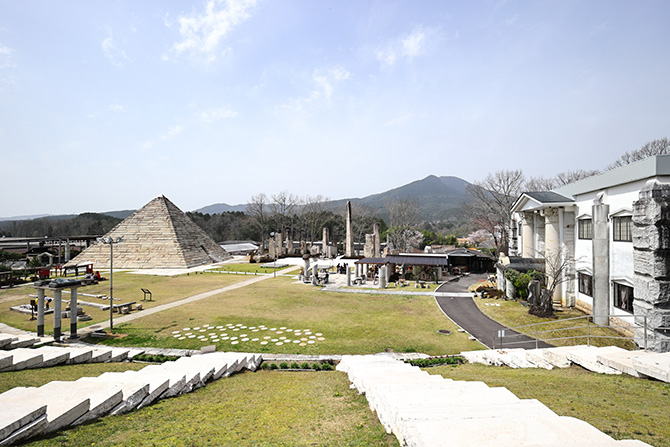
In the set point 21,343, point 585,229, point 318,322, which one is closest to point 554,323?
point 585,229

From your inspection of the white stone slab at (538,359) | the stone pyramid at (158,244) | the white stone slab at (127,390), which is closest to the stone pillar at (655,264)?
the white stone slab at (538,359)

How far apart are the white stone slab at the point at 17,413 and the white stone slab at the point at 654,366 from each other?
12.0 meters

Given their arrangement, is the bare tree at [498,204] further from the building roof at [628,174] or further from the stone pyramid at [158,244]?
the stone pyramid at [158,244]

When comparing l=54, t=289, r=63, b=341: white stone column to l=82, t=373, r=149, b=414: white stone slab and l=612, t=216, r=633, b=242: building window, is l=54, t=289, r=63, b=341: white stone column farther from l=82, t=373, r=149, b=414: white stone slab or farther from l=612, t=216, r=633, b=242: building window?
l=612, t=216, r=633, b=242: building window

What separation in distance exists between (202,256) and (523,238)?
139 ft

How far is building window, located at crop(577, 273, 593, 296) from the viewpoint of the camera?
652 inches

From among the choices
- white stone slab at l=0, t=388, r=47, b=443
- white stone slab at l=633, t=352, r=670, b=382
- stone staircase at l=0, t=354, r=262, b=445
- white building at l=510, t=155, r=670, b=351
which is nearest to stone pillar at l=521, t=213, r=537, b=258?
white building at l=510, t=155, r=670, b=351

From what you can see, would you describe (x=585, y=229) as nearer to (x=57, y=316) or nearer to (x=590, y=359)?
(x=590, y=359)

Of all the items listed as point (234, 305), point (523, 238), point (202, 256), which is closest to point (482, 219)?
point (523, 238)

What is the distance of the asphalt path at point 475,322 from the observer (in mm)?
13289

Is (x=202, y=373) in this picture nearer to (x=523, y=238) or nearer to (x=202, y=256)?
(x=523, y=238)

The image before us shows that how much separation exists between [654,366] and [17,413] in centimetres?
1235

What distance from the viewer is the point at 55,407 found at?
4.89 meters

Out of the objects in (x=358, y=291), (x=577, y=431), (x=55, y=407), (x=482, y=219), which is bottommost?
(x=358, y=291)
